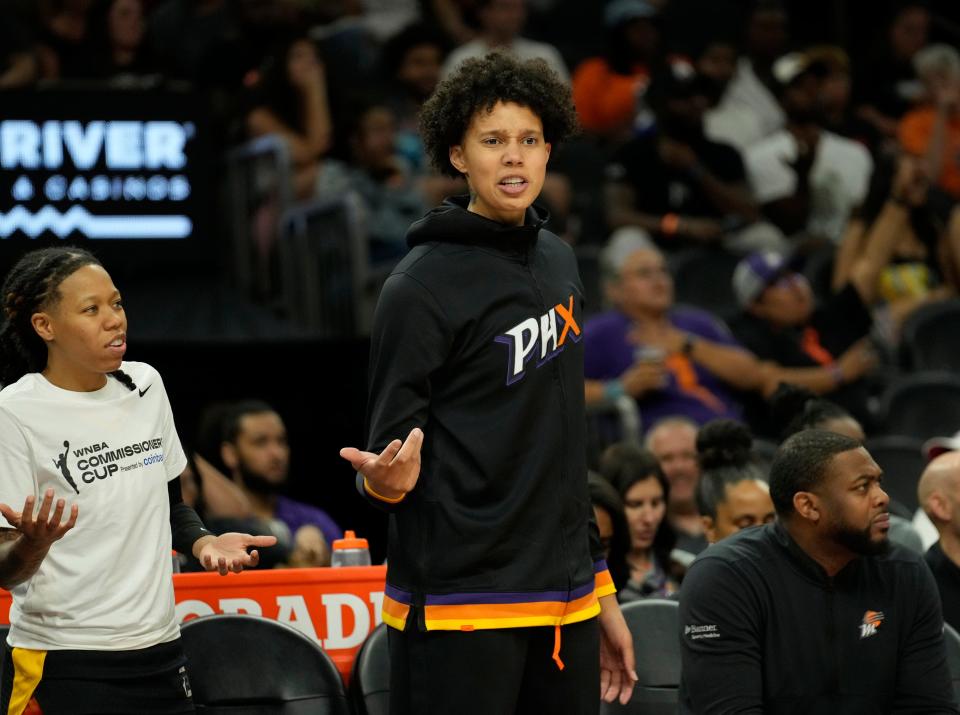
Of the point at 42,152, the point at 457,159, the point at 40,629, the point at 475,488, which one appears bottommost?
the point at 40,629

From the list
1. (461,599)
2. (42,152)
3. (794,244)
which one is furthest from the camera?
(794,244)

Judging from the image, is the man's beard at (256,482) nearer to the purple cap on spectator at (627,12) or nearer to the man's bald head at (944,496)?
the man's bald head at (944,496)

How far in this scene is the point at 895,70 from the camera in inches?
455

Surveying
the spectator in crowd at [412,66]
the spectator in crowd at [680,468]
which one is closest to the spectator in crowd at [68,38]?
the spectator in crowd at [412,66]

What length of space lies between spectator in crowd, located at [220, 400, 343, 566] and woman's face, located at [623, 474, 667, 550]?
1118 millimetres

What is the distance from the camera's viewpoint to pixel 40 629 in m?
2.95

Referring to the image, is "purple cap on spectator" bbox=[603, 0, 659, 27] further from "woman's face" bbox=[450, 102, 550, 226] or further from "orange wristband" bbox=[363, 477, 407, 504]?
"orange wristband" bbox=[363, 477, 407, 504]

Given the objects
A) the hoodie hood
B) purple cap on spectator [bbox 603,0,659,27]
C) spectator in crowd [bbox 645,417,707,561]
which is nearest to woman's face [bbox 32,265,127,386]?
the hoodie hood

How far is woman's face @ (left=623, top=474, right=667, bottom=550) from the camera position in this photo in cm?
529

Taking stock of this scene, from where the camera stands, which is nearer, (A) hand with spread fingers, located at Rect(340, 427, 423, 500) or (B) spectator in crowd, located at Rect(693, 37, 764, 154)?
(A) hand with spread fingers, located at Rect(340, 427, 423, 500)

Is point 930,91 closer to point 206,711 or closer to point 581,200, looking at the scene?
point 581,200

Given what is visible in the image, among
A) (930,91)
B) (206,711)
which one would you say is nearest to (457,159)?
(206,711)

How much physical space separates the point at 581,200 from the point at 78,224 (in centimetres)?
376

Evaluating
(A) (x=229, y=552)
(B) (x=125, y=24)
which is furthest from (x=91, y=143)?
(A) (x=229, y=552)
